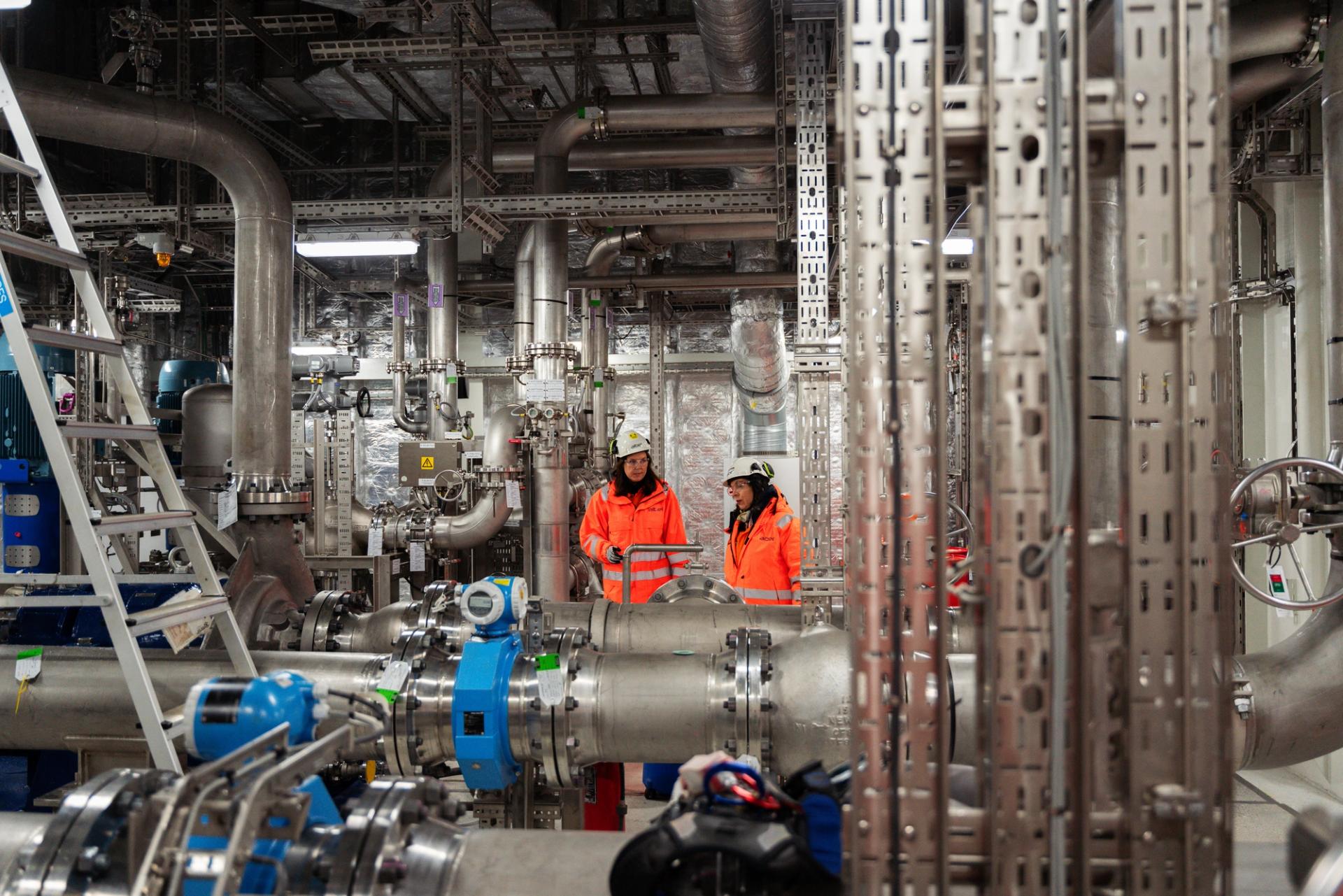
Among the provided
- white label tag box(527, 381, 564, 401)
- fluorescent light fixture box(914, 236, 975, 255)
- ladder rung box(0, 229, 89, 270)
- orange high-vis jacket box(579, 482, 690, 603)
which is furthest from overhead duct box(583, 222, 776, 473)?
ladder rung box(0, 229, 89, 270)

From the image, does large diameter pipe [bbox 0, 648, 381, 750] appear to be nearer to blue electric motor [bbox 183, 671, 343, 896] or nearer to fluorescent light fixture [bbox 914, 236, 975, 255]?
blue electric motor [bbox 183, 671, 343, 896]

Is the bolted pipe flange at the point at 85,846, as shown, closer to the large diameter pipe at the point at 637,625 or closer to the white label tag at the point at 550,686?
the white label tag at the point at 550,686

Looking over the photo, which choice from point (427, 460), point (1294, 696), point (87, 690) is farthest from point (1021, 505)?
point (427, 460)

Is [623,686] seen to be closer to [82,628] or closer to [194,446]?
[82,628]

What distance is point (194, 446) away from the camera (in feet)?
23.0

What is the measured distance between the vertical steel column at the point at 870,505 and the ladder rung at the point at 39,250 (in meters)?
2.00

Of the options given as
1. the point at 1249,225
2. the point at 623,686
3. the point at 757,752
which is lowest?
the point at 757,752

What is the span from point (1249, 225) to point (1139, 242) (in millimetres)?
4410

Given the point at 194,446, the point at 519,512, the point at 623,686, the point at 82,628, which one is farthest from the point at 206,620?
the point at 194,446

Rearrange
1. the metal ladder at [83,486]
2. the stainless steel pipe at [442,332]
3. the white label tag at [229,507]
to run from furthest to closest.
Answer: the stainless steel pipe at [442,332]
the white label tag at [229,507]
the metal ladder at [83,486]

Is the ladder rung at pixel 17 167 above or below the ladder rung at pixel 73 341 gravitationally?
above

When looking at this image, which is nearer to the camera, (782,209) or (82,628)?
(82,628)

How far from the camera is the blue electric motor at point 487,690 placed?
2.30 m

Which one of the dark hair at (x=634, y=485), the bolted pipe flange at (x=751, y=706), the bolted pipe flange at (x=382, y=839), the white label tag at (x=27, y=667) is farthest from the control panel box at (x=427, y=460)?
the bolted pipe flange at (x=382, y=839)
